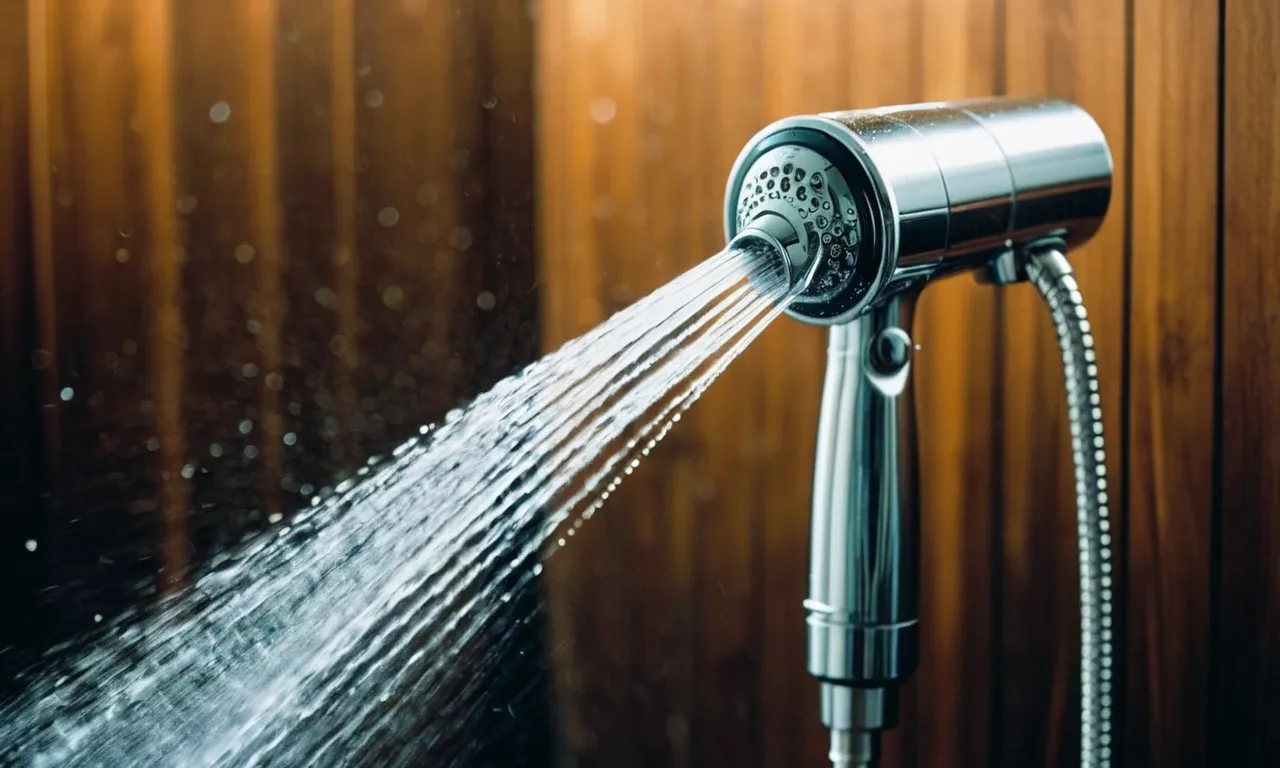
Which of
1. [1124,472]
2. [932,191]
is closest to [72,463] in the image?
[932,191]

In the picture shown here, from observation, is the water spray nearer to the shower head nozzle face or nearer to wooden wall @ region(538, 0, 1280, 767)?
the shower head nozzle face

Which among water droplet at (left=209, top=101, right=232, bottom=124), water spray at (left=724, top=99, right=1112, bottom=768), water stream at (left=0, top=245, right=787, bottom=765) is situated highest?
water droplet at (left=209, top=101, right=232, bottom=124)

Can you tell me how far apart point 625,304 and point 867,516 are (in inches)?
15.4

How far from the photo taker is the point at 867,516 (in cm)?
47

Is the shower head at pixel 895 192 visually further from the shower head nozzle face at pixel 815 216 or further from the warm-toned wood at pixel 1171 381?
the warm-toned wood at pixel 1171 381

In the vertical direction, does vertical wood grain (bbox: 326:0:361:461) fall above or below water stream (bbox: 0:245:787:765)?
above

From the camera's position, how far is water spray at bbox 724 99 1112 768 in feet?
1.42

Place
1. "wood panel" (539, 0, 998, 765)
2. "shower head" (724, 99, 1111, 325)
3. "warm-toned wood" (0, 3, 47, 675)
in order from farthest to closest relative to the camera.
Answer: "wood panel" (539, 0, 998, 765) → "warm-toned wood" (0, 3, 47, 675) → "shower head" (724, 99, 1111, 325)

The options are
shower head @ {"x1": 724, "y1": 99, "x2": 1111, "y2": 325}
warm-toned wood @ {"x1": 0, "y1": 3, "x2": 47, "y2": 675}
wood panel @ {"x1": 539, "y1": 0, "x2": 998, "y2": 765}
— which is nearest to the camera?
shower head @ {"x1": 724, "y1": 99, "x2": 1111, "y2": 325}

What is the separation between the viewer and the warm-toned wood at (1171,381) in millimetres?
639

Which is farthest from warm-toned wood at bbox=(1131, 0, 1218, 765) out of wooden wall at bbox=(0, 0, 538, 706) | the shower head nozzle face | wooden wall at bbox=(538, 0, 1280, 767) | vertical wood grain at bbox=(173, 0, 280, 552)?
vertical wood grain at bbox=(173, 0, 280, 552)

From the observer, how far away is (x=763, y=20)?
755 millimetres

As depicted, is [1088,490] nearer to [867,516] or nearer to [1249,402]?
[867,516]

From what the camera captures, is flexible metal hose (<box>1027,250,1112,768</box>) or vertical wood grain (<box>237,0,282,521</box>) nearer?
flexible metal hose (<box>1027,250,1112,768</box>)
